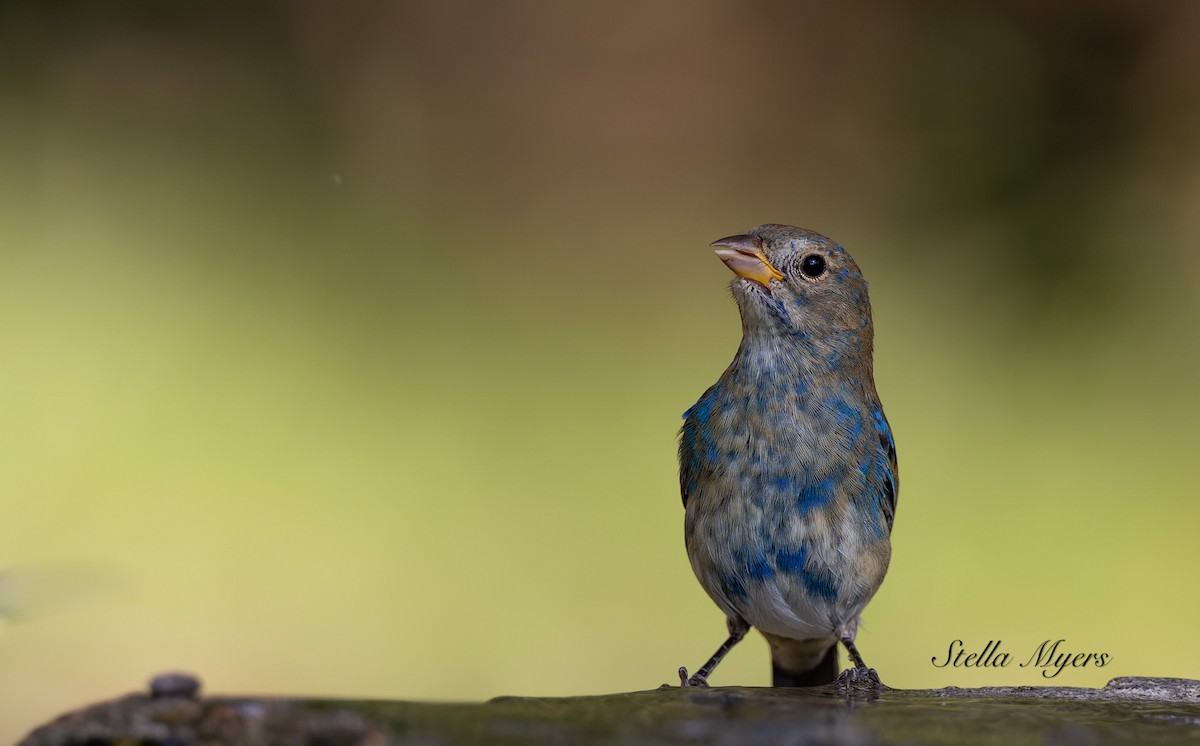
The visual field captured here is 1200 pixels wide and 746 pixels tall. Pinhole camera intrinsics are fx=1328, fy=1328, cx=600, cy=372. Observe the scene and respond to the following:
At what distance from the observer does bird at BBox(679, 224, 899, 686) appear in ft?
11.0

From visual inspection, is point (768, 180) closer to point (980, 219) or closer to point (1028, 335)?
point (980, 219)

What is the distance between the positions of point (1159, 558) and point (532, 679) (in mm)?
2779

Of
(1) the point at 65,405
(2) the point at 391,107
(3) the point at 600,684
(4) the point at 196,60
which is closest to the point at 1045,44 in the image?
(2) the point at 391,107

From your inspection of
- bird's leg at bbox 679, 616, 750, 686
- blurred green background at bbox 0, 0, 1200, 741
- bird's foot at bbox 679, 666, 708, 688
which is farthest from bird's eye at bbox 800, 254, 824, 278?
blurred green background at bbox 0, 0, 1200, 741

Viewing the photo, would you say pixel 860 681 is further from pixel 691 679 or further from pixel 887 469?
pixel 887 469

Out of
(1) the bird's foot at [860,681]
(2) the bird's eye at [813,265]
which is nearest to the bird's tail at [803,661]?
(1) the bird's foot at [860,681]

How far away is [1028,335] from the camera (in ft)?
20.6

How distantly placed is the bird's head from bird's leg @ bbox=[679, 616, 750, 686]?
80cm

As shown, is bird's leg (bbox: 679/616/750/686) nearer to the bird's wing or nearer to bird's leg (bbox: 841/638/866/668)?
bird's leg (bbox: 841/638/866/668)
